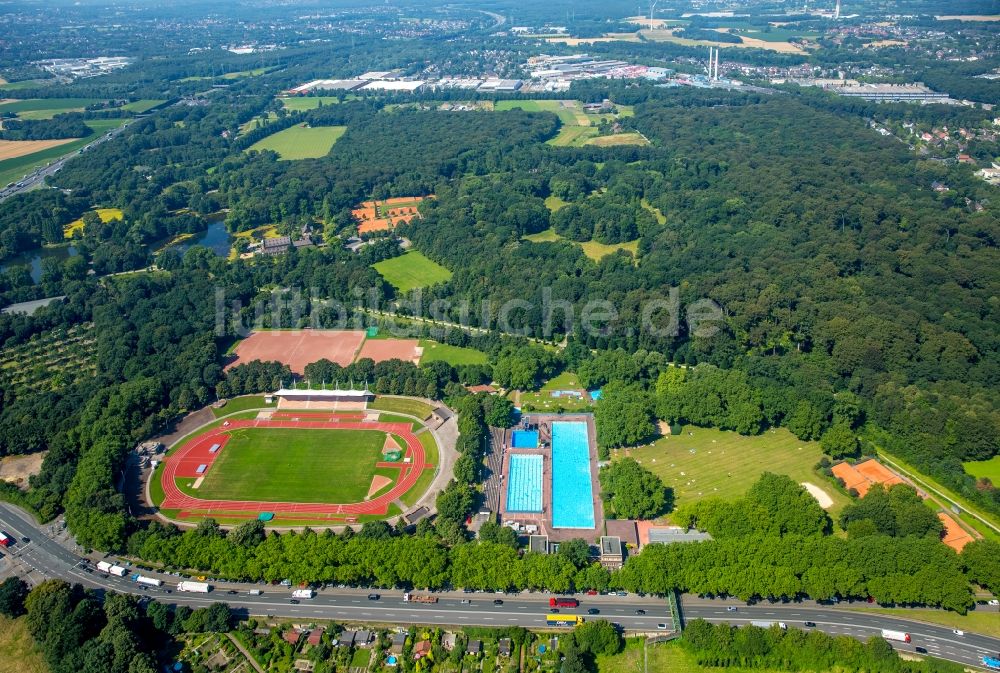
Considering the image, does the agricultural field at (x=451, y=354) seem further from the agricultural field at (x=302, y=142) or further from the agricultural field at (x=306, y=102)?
the agricultural field at (x=306, y=102)

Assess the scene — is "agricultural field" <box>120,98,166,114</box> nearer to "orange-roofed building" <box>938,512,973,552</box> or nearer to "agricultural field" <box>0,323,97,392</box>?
"agricultural field" <box>0,323,97,392</box>

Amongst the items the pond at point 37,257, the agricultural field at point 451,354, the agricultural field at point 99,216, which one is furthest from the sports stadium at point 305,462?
the agricultural field at point 99,216

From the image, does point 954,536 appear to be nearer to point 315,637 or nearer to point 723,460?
point 723,460

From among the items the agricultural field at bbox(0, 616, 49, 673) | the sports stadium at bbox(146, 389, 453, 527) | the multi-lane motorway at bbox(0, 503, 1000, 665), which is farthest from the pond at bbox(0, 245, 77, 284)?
the agricultural field at bbox(0, 616, 49, 673)

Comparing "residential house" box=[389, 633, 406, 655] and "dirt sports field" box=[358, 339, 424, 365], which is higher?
"dirt sports field" box=[358, 339, 424, 365]

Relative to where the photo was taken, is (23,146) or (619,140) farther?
(23,146)

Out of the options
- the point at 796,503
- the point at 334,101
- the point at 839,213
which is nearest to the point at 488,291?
the point at 796,503

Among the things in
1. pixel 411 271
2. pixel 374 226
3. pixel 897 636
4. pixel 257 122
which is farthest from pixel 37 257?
pixel 897 636
